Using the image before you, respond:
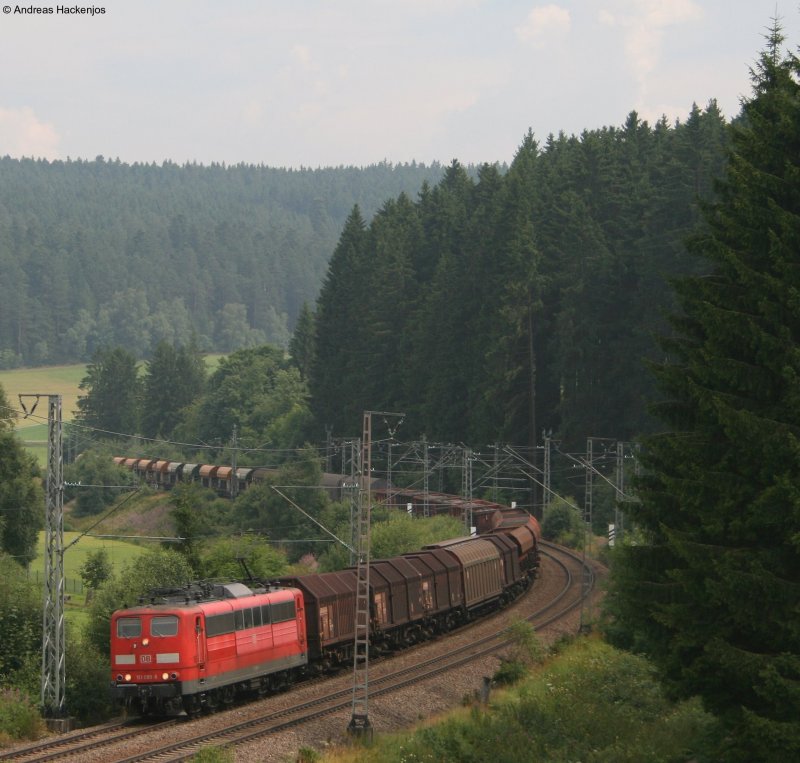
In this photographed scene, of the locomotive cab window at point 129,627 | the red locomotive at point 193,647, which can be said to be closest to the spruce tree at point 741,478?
the red locomotive at point 193,647

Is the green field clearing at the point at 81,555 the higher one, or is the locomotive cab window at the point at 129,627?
the locomotive cab window at the point at 129,627

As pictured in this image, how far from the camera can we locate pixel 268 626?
131 ft

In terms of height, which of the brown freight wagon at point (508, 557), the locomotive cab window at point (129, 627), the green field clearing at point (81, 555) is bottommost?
the green field clearing at point (81, 555)

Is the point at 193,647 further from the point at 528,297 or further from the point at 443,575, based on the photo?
the point at 528,297

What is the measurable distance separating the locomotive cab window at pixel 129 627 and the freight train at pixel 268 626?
3cm

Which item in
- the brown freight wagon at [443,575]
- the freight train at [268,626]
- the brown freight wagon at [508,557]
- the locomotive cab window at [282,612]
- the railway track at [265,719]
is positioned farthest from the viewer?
the brown freight wagon at [508,557]

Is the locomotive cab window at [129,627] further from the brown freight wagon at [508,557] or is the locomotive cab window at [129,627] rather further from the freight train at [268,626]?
the brown freight wagon at [508,557]

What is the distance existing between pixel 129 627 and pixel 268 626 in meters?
5.14

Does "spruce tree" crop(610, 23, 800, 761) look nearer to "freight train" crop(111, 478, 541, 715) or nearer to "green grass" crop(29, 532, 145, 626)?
"freight train" crop(111, 478, 541, 715)

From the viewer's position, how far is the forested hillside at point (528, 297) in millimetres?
98188

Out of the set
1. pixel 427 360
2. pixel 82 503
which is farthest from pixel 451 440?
pixel 82 503

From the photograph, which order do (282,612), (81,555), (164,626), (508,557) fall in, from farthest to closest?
(81,555) → (508,557) → (282,612) → (164,626)

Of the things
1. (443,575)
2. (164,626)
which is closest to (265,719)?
(164,626)

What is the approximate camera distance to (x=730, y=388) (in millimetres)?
25500
